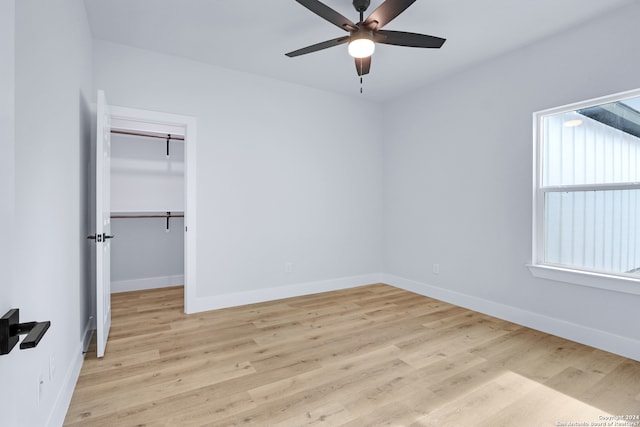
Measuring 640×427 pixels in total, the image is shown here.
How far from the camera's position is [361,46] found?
2447 millimetres

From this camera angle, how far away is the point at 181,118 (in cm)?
361

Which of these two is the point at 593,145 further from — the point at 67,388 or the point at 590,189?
the point at 67,388

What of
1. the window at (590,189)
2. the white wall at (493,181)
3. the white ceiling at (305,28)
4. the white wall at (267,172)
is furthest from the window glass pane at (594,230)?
the white wall at (267,172)

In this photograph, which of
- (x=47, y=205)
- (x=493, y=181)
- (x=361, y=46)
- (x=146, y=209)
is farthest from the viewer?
(x=146, y=209)

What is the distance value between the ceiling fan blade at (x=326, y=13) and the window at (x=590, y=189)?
2195 mm

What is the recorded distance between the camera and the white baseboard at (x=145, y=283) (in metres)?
4.48

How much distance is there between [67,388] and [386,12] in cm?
312

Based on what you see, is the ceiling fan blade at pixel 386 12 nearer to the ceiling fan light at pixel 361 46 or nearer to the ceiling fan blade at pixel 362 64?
the ceiling fan light at pixel 361 46

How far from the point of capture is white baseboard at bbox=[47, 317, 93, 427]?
66.8 inches

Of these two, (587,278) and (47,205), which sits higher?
(47,205)

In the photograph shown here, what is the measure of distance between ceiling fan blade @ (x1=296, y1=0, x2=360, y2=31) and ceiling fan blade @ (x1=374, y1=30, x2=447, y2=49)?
22 centimetres

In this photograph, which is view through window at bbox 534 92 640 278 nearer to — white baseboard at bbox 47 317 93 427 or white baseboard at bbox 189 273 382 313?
white baseboard at bbox 189 273 382 313

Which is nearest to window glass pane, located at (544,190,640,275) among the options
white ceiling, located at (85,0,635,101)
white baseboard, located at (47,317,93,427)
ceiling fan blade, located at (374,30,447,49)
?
white ceiling, located at (85,0,635,101)

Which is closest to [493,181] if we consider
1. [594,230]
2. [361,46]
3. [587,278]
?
[594,230]
